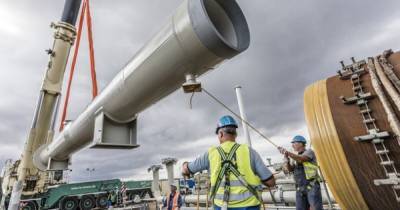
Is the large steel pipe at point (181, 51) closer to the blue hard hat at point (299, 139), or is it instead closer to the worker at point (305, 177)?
the worker at point (305, 177)

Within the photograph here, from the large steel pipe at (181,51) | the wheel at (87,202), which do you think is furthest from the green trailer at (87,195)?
the large steel pipe at (181,51)

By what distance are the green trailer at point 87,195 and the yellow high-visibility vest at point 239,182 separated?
14563 millimetres

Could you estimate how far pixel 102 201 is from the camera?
1653cm

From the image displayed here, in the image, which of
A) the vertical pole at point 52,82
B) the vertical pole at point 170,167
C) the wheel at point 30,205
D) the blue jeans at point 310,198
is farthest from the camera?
the wheel at point 30,205

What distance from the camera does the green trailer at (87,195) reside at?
1412cm

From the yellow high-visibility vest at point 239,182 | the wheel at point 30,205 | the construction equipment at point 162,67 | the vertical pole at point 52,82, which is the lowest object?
the wheel at point 30,205

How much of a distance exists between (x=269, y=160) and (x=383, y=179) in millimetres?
7190

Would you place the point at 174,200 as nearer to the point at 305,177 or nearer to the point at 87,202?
the point at 305,177

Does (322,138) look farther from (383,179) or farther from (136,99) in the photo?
(136,99)

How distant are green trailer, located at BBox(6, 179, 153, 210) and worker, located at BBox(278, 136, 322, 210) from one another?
14.4 meters

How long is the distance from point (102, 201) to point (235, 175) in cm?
1735

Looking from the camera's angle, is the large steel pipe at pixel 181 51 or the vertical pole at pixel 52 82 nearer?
the large steel pipe at pixel 181 51

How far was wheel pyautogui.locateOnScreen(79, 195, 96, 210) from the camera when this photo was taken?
15610mm

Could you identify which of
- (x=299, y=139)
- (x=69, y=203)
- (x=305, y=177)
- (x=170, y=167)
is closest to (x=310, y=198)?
(x=305, y=177)
